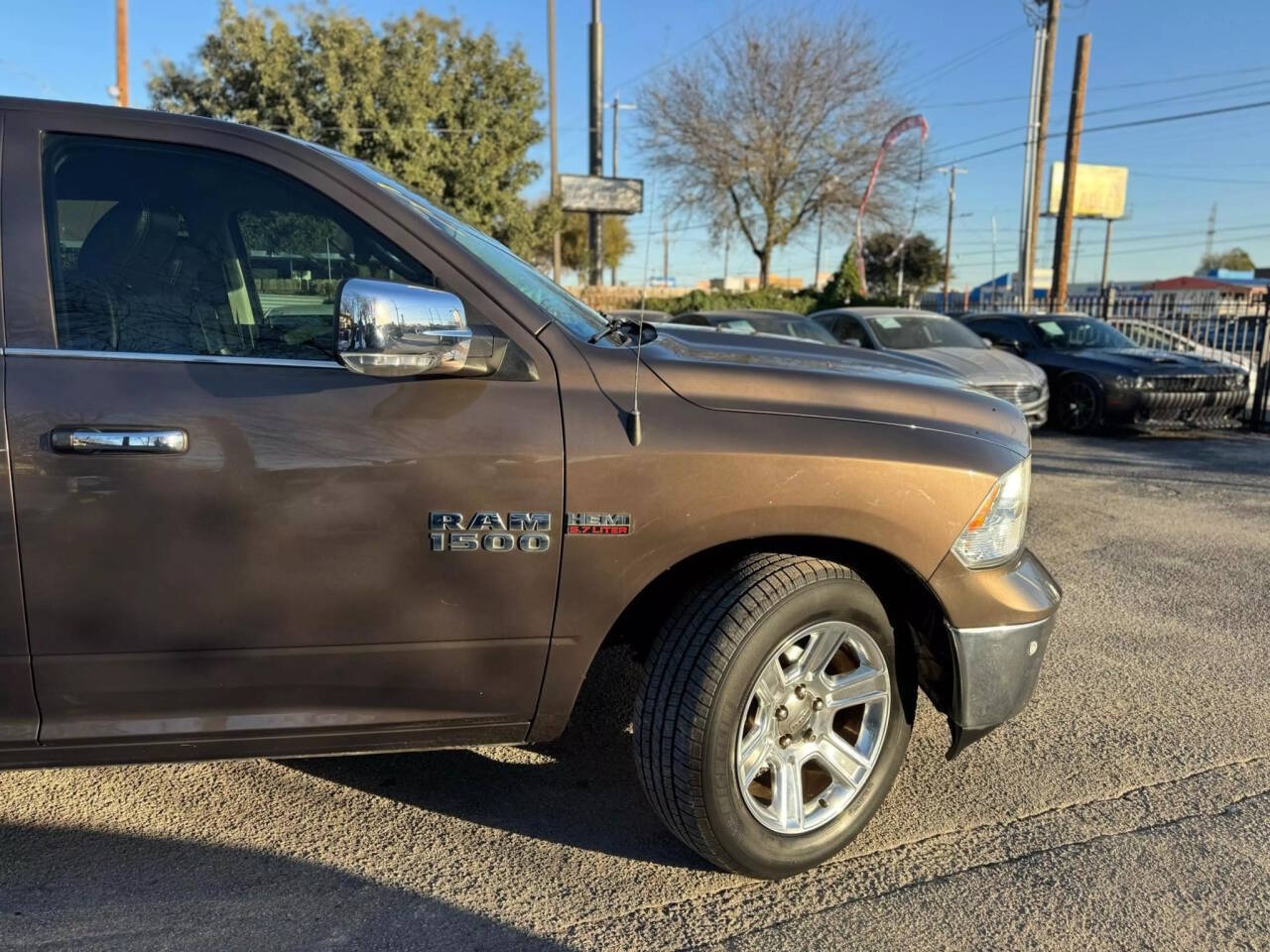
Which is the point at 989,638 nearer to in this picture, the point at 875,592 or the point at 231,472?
the point at 875,592

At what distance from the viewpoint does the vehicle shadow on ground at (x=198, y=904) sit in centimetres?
220

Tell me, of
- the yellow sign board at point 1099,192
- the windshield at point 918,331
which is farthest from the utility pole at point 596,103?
the yellow sign board at point 1099,192

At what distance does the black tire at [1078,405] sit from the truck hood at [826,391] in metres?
8.75

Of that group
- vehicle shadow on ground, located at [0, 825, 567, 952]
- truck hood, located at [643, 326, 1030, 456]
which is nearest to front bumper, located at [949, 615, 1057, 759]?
truck hood, located at [643, 326, 1030, 456]

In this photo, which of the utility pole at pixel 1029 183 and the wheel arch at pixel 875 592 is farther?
the utility pole at pixel 1029 183

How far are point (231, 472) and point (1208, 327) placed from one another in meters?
13.9

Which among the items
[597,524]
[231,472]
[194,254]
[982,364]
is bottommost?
[982,364]

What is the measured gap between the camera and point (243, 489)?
2066mm

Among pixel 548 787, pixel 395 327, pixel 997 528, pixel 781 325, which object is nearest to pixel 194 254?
pixel 395 327

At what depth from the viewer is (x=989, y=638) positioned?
2.53 m

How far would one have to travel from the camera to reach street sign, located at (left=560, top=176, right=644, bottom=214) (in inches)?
853

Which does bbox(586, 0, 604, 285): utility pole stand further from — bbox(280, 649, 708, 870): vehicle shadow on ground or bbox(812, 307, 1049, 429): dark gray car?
bbox(280, 649, 708, 870): vehicle shadow on ground

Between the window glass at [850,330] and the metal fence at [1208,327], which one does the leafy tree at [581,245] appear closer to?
the metal fence at [1208,327]

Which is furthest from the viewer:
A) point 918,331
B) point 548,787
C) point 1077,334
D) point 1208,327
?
point 1208,327
